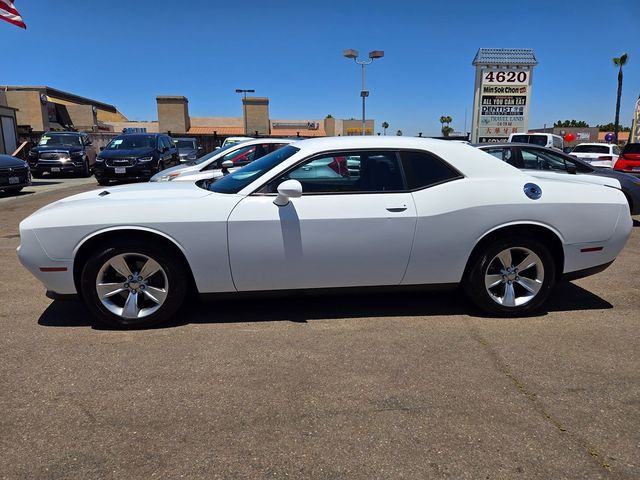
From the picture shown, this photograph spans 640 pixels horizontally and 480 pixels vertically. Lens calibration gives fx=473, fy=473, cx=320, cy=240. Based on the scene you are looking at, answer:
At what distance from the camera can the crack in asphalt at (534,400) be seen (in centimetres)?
235

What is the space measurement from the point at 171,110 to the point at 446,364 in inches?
1761

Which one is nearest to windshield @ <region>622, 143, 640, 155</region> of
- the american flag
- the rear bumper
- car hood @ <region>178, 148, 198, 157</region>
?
the rear bumper

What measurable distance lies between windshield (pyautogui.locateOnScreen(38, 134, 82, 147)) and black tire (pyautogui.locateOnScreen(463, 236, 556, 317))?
1865cm

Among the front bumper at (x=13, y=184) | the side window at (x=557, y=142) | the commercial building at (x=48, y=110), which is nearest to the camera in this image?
the front bumper at (x=13, y=184)

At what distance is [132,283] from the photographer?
3750mm

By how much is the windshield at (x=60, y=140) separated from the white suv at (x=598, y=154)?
18.4 metres

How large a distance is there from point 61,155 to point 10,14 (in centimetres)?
550

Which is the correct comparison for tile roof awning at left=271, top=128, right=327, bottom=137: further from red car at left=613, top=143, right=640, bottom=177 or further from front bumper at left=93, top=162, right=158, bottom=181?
red car at left=613, top=143, right=640, bottom=177

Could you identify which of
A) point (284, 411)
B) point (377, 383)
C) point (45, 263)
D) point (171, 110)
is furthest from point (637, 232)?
point (171, 110)

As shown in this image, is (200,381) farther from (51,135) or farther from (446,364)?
(51,135)

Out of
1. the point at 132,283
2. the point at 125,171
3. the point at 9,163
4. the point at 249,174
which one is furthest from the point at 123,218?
the point at 125,171

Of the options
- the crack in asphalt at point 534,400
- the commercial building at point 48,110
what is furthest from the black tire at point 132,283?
the commercial building at point 48,110

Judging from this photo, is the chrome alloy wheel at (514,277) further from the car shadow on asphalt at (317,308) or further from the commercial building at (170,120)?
the commercial building at (170,120)

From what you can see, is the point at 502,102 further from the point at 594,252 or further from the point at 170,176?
the point at 594,252
